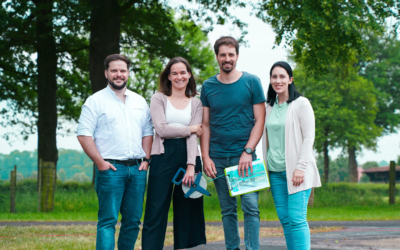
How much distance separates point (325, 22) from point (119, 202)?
32.8 ft

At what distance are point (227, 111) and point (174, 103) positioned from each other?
0.59 meters

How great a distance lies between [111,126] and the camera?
174 inches

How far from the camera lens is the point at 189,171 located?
4512 mm

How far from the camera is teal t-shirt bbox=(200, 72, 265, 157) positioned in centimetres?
445

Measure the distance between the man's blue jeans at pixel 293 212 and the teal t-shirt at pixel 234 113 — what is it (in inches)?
20.2

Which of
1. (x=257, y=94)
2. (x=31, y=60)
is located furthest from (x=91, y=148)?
(x=31, y=60)

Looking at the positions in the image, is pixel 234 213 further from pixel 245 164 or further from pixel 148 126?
pixel 148 126

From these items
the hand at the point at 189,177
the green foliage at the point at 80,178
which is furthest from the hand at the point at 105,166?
the green foliage at the point at 80,178

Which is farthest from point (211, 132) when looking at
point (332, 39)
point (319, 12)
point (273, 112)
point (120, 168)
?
point (332, 39)

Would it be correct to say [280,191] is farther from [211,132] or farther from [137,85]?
[137,85]

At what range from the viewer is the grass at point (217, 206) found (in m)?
11.5

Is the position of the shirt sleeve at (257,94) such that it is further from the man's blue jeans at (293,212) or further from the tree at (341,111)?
the tree at (341,111)

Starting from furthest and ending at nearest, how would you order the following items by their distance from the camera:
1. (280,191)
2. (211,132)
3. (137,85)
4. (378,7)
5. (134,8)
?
1. (137,85)
2. (134,8)
3. (378,7)
4. (211,132)
5. (280,191)

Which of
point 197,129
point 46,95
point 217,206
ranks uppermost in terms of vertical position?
point 46,95
